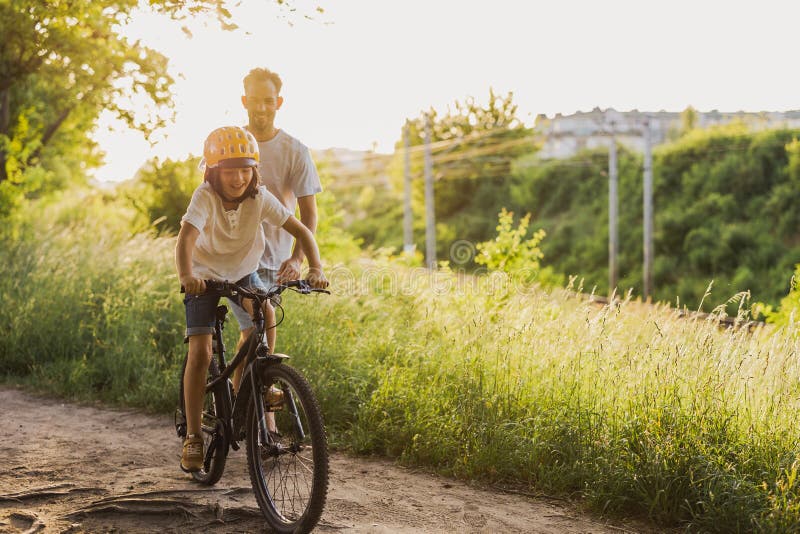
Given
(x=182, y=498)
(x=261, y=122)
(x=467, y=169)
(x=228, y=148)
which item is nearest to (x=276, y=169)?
(x=261, y=122)

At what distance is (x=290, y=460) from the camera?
4168mm

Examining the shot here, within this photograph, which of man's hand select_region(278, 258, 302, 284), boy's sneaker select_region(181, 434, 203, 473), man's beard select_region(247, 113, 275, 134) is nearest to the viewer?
boy's sneaker select_region(181, 434, 203, 473)

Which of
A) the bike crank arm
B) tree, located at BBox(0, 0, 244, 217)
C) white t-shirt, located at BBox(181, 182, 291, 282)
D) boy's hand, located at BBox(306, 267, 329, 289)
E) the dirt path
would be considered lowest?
the dirt path

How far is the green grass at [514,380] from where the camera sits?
4504 mm

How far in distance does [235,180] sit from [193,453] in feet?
5.00

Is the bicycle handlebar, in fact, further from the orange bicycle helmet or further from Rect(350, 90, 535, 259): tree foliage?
Rect(350, 90, 535, 259): tree foliage

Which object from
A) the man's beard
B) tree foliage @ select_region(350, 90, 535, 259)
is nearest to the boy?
the man's beard

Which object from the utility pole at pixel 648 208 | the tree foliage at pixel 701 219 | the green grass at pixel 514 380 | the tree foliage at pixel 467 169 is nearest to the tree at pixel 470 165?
the tree foliage at pixel 467 169

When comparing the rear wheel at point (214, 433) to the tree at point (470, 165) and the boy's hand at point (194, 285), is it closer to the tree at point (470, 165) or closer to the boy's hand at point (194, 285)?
the boy's hand at point (194, 285)

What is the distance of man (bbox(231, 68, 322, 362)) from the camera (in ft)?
16.7

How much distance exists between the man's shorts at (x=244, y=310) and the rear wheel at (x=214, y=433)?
370mm

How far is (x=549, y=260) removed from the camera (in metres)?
39.9

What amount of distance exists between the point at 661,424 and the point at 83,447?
382cm

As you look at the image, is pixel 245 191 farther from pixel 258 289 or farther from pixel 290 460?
pixel 290 460
